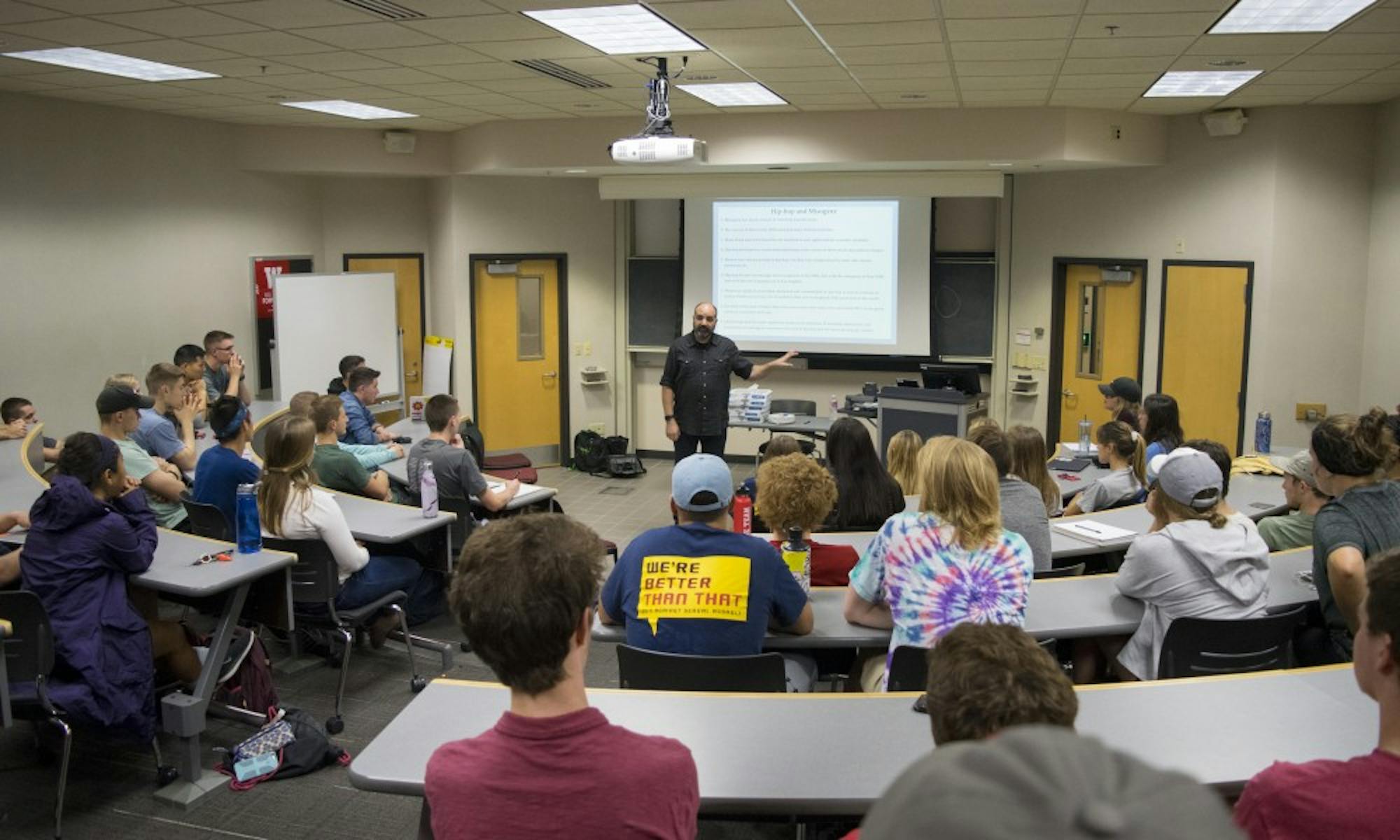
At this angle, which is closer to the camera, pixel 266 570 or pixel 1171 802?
pixel 1171 802

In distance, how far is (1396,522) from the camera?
3.15 m

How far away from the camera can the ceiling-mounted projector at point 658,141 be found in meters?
5.87

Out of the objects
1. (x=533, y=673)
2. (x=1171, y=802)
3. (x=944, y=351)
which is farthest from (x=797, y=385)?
(x=1171, y=802)

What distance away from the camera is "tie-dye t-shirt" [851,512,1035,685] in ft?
9.64

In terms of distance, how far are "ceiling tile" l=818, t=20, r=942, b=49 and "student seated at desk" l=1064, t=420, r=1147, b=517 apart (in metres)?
2.14

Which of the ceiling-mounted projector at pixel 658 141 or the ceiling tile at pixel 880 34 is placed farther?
the ceiling-mounted projector at pixel 658 141

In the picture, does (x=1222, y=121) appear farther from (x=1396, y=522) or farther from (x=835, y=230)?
(x=1396, y=522)

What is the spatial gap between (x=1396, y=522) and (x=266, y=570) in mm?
3675

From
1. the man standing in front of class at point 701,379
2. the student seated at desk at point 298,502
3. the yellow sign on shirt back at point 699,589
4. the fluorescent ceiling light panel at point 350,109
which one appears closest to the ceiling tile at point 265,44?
the fluorescent ceiling light panel at point 350,109

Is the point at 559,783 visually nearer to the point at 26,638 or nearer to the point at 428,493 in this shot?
the point at 26,638

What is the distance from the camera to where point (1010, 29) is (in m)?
5.04

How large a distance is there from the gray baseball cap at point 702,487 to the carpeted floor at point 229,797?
3.79ft

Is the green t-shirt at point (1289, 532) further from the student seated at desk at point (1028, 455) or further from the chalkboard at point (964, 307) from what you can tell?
the chalkboard at point (964, 307)

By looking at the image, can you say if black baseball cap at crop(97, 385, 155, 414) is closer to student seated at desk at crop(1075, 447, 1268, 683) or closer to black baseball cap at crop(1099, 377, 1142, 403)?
student seated at desk at crop(1075, 447, 1268, 683)
